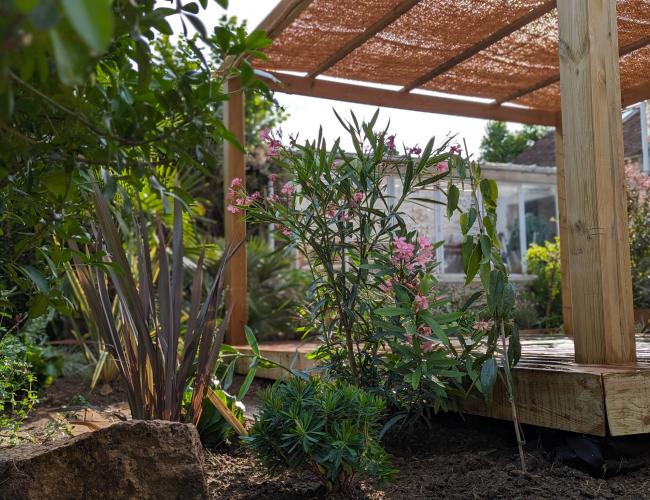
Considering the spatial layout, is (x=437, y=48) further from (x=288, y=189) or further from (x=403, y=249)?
(x=403, y=249)

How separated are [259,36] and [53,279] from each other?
1.09m

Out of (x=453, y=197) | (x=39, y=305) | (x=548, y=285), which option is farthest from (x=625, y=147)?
(x=39, y=305)

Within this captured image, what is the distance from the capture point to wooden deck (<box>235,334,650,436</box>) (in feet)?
7.64

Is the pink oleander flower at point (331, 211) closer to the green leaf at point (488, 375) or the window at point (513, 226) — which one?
the green leaf at point (488, 375)

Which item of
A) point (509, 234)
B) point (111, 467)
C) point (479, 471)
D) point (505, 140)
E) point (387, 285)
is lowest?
point (479, 471)

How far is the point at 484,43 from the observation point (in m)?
4.67

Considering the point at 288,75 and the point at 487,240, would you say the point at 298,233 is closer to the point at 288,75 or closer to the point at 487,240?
the point at 487,240

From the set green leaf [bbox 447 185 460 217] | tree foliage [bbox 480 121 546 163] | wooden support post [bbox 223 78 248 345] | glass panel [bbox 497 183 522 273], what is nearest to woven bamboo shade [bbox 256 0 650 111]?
wooden support post [bbox 223 78 248 345]

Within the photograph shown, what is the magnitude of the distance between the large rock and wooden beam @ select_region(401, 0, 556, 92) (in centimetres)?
340

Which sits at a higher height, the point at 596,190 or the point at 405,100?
the point at 405,100

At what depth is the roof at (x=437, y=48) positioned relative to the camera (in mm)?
4184

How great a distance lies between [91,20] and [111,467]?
5.65ft

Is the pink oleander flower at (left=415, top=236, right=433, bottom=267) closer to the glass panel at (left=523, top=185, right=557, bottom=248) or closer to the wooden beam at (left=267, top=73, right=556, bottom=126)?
the wooden beam at (left=267, top=73, right=556, bottom=126)

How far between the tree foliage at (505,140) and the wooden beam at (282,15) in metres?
21.8
